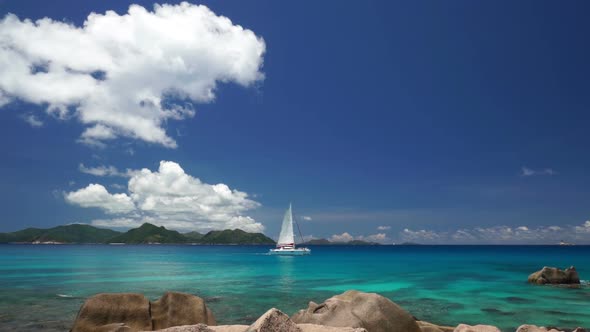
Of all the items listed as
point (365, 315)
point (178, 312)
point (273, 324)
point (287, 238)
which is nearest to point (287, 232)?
point (287, 238)

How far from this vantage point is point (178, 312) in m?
15.9

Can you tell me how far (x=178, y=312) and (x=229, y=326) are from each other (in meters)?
4.49

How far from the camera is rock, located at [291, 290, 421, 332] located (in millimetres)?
12938

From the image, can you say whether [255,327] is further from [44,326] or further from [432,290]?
[432,290]

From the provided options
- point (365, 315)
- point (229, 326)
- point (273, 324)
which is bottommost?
point (229, 326)

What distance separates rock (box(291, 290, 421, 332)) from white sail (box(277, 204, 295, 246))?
126 m

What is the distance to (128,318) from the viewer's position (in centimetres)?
1534

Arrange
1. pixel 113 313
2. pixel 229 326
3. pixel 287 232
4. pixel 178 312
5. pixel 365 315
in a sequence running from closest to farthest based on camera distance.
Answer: pixel 229 326 < pixel 365 315 < pixel 113 313 < pixel 178 312 < pixel 287 232

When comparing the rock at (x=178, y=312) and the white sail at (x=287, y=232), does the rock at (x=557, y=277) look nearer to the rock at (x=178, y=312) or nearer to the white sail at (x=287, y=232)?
the rock at (x=178, y=312)

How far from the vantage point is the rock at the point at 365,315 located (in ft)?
42.4

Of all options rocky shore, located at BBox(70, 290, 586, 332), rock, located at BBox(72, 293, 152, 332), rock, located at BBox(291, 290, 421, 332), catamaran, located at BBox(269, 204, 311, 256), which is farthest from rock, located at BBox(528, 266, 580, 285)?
catamaran, located at BBox(269, 204, 311, 256)

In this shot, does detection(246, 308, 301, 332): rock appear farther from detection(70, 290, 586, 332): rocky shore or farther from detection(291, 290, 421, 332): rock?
detection(291, 290, 421, 332): rock

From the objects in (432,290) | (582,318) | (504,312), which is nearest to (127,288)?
(432,290)

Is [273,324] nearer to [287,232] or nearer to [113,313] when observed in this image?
[113,313]
